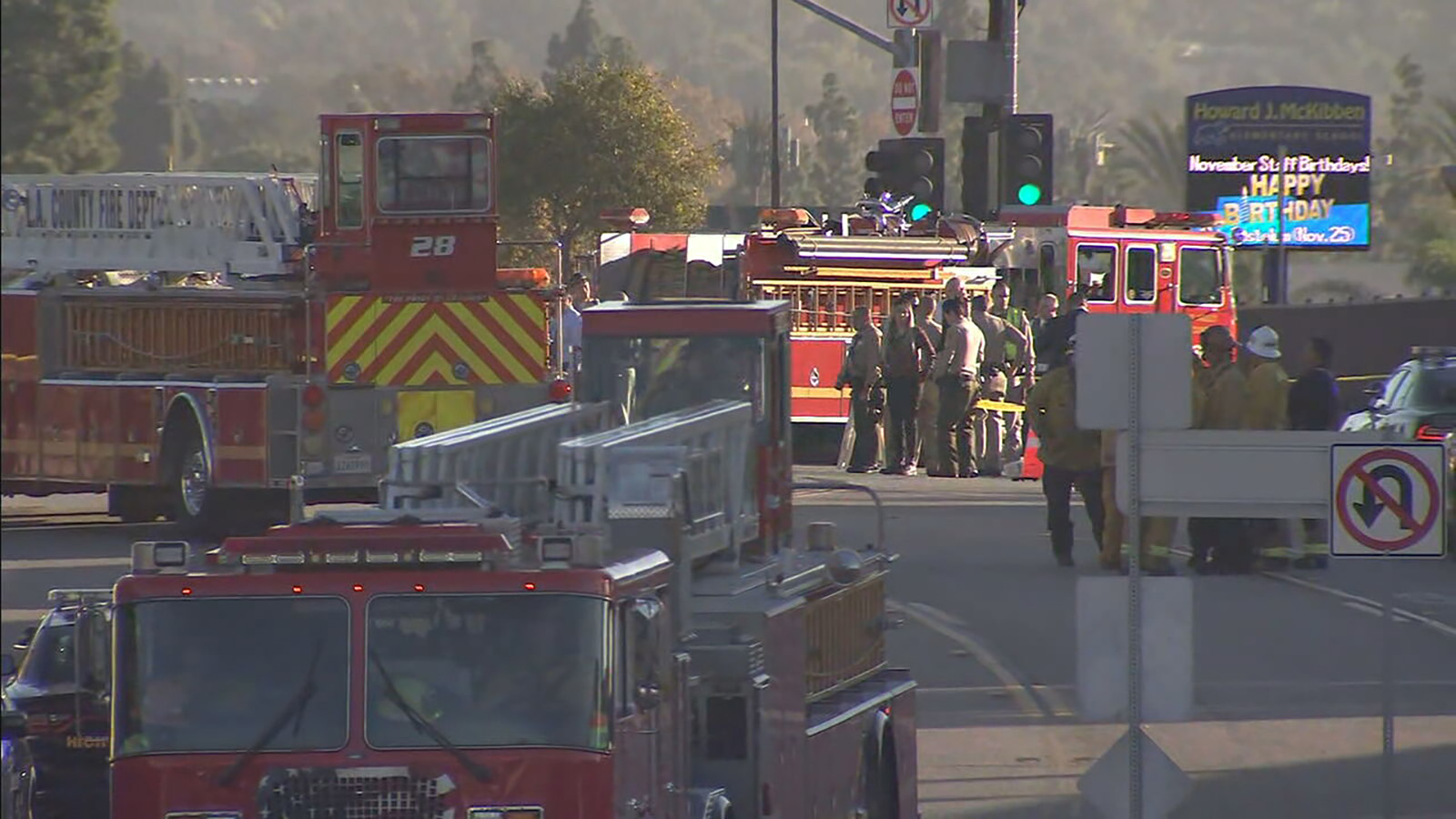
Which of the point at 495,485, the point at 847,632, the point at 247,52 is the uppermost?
the point at 247,52

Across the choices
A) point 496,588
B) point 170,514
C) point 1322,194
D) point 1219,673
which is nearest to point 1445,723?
point 1219,673

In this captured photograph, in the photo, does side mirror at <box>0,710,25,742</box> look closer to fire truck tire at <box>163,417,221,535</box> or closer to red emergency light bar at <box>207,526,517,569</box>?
red emergency light bar at <box>207,526,517,569</box>

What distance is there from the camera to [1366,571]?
18969 millimetres

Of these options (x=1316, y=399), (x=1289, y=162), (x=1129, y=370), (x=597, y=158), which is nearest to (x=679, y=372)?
(x=1129, y=370)

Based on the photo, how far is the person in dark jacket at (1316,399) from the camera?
60.2 feet

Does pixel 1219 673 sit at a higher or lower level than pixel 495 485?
lower

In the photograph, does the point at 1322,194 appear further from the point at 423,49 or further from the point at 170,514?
the point at 423,49

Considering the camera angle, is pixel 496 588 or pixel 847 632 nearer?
pixel 496 588

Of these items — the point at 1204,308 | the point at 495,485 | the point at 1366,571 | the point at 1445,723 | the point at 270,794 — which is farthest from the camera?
the point at 1204,308

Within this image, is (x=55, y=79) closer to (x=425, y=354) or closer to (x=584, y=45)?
(x=425, y=354)

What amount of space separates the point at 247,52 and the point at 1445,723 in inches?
317

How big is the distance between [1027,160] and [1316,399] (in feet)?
27.8

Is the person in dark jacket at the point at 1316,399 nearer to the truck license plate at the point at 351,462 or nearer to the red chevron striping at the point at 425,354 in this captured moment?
the red chevron striping at the point at 425,354

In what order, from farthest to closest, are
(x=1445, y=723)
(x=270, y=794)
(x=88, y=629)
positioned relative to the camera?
1. (x=1445, y=723)
2. (x=88, y=629)
3. (x=270, y=794)
